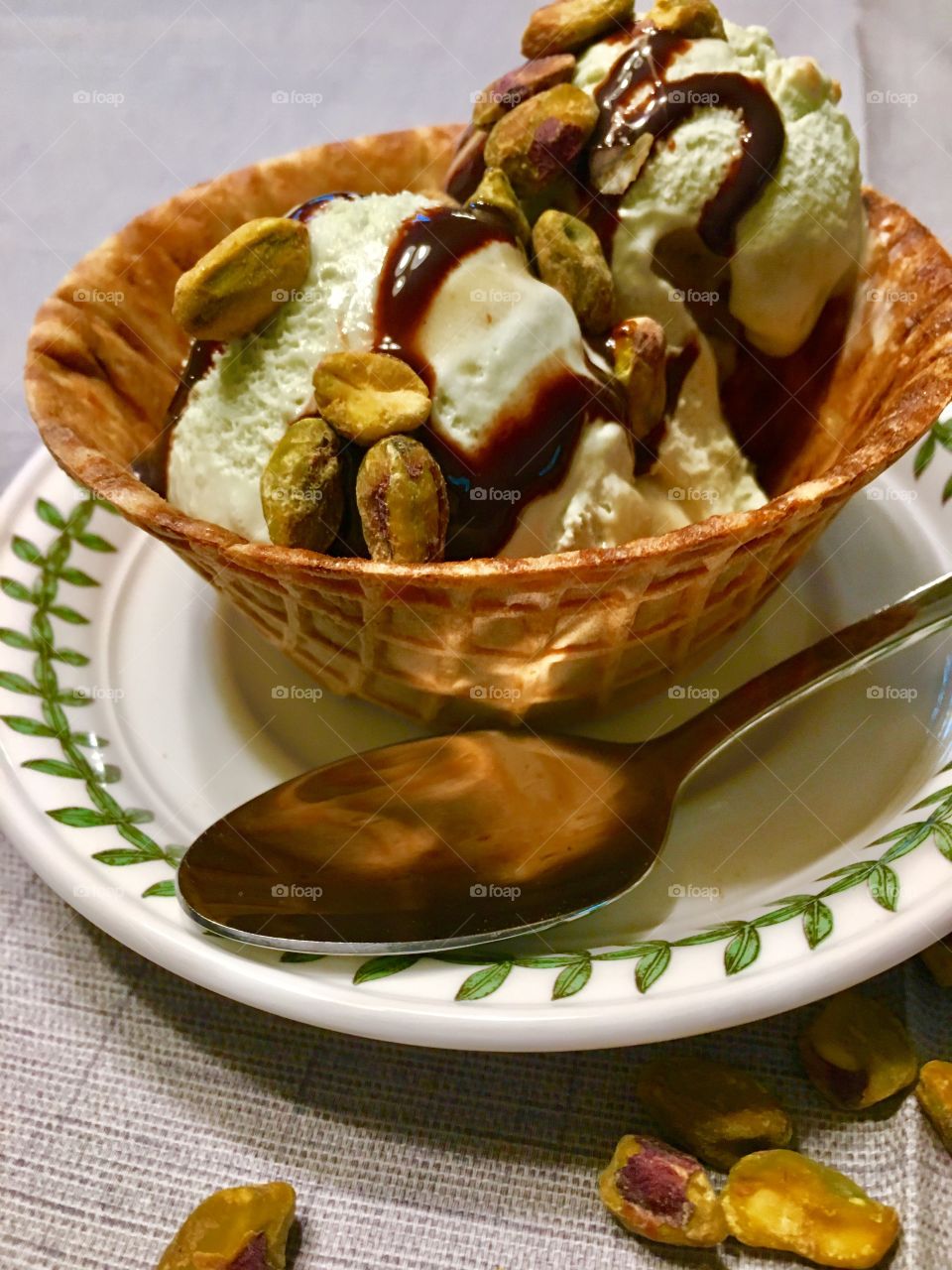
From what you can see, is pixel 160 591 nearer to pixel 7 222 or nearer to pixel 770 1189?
pixel 770 1189

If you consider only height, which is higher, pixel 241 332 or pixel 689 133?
pixel 689 133

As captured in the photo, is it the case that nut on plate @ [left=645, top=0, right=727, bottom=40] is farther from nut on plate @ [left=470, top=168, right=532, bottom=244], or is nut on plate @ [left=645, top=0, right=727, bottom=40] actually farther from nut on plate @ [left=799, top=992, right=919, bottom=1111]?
nut on plate @ [left=799, top=992, right=919, bottom=1111]

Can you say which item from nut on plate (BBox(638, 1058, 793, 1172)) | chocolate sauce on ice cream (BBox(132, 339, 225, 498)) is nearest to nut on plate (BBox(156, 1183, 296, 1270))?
nut on plate (BBox(638, 1058, 793, 1172))

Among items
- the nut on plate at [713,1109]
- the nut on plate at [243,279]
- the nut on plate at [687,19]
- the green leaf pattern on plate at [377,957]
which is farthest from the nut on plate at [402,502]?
the nut on plate at [687,19]

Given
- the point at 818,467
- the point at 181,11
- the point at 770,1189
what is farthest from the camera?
the point at 181,11

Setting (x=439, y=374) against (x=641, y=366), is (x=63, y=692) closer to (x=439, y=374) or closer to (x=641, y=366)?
(x=439, y=374)

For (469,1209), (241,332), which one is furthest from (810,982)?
(241,332)

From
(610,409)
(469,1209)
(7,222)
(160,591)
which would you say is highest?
(610,409)

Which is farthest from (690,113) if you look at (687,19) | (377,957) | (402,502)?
(377,957)

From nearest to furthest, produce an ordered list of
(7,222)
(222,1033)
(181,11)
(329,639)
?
(222,1033) < (329,639) < (7,222) < (181,11)
